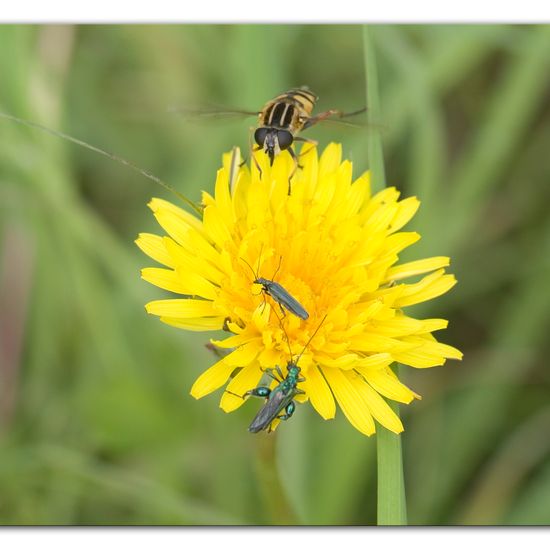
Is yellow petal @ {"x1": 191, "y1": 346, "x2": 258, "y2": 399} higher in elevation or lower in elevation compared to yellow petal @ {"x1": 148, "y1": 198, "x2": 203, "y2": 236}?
lower

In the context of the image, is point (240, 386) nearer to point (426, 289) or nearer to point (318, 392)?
point (318, 392)

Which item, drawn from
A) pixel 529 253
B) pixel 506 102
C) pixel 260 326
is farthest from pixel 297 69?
pixel 260 326

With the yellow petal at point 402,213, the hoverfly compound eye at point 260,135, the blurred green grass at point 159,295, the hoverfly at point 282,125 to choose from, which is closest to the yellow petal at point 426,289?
the yellow petal at point 402,213

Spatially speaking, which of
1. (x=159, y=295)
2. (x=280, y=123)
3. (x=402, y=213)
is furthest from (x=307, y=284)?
(x=159, y=295)

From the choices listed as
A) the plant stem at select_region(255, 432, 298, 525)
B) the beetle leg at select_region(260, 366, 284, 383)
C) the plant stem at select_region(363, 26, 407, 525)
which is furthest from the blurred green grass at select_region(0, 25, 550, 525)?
the beetle leg at select_region(260, 366, 284, 383)

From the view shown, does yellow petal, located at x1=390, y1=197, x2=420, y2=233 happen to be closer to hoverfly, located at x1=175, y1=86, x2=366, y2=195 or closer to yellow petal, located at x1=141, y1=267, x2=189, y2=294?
hoverfly, located at x1=175, y1=86, x2=366, y2=195

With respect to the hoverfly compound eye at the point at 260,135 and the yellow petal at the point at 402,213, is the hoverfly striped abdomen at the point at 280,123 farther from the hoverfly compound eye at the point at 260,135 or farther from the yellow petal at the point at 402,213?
the yellow petal at the point at 402,213
